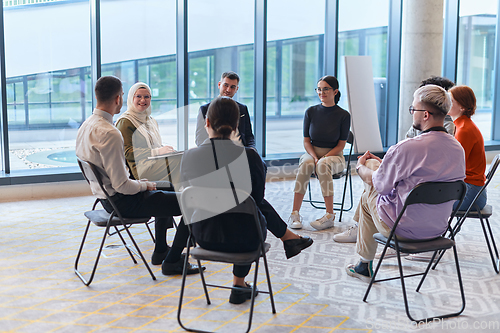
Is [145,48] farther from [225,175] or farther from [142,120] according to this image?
[225,175]

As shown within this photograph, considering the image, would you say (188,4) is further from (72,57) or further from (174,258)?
(174,258)

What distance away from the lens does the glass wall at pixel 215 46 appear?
22.2ft

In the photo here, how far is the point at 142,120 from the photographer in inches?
153

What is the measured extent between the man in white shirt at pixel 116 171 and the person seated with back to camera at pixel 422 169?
142 centimetres

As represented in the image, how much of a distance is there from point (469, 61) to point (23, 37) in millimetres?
7759

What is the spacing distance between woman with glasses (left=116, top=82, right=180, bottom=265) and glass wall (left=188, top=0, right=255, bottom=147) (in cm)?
292

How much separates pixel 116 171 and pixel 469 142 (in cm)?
252

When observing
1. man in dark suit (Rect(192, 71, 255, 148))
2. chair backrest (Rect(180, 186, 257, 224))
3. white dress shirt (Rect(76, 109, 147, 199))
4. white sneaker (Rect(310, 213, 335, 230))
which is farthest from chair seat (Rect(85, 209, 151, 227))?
white sneaker (Rect(310, 213, 335, 230))

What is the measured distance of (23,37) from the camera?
5879 millimetres

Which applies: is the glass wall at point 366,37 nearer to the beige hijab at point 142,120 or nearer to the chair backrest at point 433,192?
the beige hijab at point 142,120

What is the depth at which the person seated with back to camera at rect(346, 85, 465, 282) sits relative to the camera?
267 cm

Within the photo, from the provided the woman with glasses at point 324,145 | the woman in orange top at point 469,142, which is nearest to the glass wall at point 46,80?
the woman with glasses at point 324,145

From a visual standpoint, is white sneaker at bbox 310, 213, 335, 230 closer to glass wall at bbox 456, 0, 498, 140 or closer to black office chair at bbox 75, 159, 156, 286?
black office chair at bbox 75, 159, 156, 286

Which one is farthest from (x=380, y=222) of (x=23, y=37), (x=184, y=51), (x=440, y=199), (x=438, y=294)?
(x=23, y=37)
